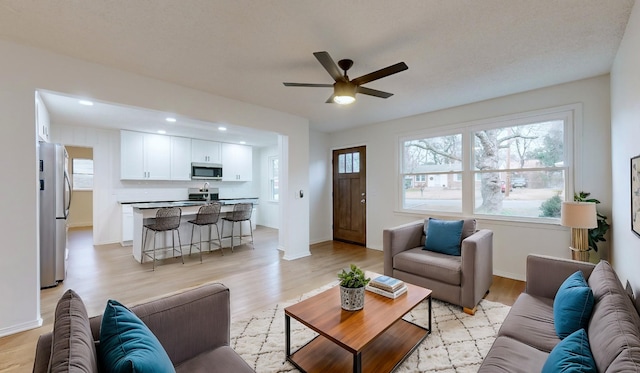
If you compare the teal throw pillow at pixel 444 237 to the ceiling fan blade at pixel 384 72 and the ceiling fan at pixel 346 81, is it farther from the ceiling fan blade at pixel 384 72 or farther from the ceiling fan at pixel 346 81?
the ceiling fan blade at pixel 384 72

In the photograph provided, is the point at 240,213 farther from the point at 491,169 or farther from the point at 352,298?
the point at 491,169

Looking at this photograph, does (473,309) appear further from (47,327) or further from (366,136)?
(47,327)

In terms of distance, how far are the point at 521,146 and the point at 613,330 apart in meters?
3.13

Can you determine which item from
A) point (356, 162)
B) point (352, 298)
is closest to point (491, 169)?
point (356, 162)

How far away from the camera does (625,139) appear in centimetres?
225

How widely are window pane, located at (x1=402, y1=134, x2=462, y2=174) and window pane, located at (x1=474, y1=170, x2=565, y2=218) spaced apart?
460mm

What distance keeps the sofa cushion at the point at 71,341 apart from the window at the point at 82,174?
8998 millimetres

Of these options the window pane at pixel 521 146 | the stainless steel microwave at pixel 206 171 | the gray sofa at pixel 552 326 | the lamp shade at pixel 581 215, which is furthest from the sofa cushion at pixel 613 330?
the stainless steel microwave at pixel 206 171

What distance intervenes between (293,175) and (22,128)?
124 inches

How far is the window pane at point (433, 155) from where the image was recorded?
4254mm

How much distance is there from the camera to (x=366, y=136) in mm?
5406

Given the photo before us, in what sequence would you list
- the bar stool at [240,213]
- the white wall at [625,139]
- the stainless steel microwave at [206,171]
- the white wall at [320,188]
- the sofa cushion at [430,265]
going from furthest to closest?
1. the stainless steel microwave at [206,171]
2. the white wall at [320,188]
3. the bar stool at [240,213]
4. the sofa cushion at [430,265]
5. the white wall at [625,139]

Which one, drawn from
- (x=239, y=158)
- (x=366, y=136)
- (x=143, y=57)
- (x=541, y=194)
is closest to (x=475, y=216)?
(x=541, y=194)

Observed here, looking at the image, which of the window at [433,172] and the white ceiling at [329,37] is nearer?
the white ceiling at [329,37]
